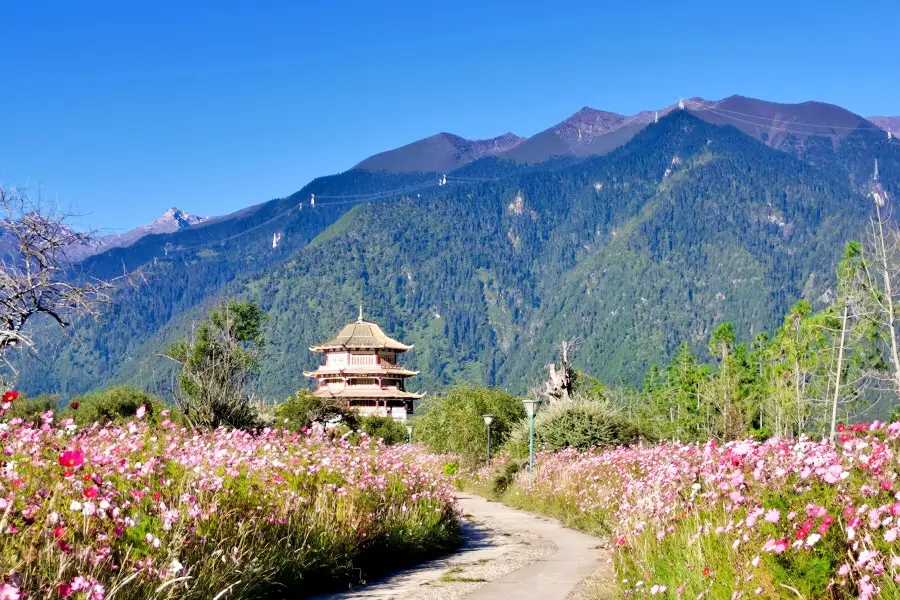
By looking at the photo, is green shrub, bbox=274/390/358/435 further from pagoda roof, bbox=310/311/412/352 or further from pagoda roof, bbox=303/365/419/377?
pagoda roof, bbox=310/311/412/352

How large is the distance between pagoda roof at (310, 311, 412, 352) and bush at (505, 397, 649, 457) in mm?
60297

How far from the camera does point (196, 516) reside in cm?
699

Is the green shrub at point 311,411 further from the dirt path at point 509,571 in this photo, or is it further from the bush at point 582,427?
the dirt path at point 509,571

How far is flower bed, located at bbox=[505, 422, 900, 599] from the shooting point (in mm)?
4910

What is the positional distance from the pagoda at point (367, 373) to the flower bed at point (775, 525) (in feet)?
244

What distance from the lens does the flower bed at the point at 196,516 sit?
511cm

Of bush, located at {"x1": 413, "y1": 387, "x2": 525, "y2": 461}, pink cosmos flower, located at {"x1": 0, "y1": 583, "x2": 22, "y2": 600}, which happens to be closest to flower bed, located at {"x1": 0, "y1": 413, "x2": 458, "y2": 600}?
pink cosmos flower, located at {"x1": 0, "y1": 583, "x2": 22, "y2": 600}

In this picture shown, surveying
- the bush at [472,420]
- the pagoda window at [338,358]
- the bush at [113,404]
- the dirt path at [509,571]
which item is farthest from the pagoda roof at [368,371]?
the dirt path at [509,571]

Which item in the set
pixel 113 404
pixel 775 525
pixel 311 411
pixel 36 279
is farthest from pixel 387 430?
pixel 775 525

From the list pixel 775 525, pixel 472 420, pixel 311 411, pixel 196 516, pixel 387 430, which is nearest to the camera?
pixel 775 525

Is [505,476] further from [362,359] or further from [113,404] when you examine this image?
[362,359]

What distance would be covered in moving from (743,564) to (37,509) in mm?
4415

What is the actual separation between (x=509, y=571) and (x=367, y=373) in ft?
244

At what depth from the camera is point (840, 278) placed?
1465 inches
